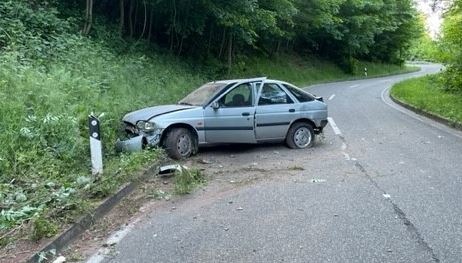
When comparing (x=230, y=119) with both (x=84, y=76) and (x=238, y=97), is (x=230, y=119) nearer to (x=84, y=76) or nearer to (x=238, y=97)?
(x=238, y=97)

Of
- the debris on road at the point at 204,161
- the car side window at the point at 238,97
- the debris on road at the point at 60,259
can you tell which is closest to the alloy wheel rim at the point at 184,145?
the debris on road at the point at 204,161

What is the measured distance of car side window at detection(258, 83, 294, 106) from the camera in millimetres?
10523

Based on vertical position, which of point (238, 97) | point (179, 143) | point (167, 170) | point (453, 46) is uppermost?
point (453, 46)

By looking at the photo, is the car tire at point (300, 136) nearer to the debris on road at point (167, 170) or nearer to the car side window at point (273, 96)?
the car side window at point (273, 96)

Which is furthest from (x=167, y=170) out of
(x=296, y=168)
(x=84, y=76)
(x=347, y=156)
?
(x=84, y=76)

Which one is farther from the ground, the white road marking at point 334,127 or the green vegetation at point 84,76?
the green vegetation at point 84,76

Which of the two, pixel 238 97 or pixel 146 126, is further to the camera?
pixel 238 97

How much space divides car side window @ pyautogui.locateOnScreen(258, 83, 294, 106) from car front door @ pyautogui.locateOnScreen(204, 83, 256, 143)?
0.80ft

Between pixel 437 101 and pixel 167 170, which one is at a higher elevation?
pixel 437 101

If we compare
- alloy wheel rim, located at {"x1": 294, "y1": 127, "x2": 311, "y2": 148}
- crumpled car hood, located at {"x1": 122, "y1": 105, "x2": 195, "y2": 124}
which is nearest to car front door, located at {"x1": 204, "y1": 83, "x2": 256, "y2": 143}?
crumpled car hood, located at {"x1": 122, "y1": 105, "x2": 195, "y2": 124}

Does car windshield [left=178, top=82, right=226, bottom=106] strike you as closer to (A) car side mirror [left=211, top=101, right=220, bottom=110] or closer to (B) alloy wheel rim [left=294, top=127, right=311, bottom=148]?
(A) car side mirror [left=211, top=101, right=220, bottom=110]

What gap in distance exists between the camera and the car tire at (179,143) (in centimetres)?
929

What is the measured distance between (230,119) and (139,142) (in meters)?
2.00

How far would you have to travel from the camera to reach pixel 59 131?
310 inches
